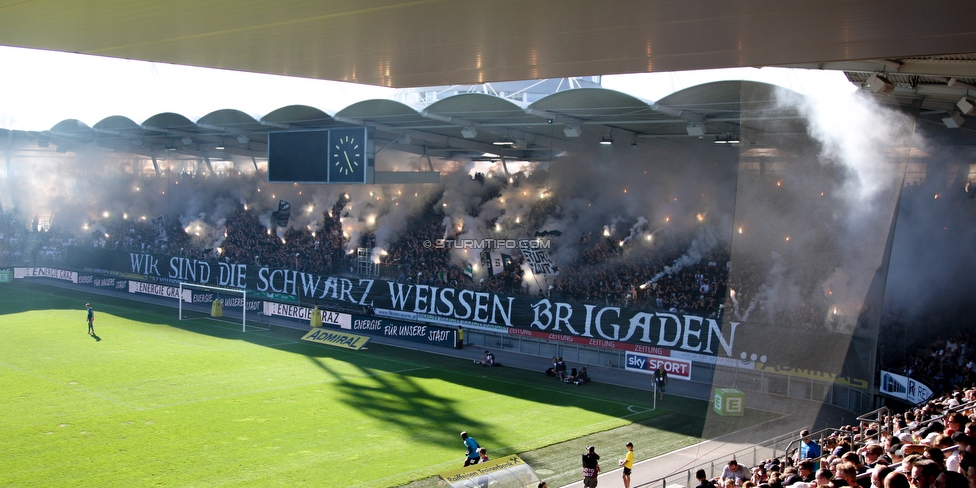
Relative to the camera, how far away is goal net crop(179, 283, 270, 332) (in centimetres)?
3556

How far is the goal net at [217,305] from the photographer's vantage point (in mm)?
35562

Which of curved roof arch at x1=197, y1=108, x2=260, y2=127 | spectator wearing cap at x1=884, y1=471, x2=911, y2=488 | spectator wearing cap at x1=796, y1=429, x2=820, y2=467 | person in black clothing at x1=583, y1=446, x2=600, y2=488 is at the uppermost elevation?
curved roof arch at x1=197, y1=108, x2=260, y2=127

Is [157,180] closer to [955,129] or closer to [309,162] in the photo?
[309,162]

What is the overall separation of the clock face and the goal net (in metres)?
8.02

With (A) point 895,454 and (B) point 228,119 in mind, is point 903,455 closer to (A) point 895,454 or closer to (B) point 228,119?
(A) point 895,454

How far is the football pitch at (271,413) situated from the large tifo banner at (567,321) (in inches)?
99.7

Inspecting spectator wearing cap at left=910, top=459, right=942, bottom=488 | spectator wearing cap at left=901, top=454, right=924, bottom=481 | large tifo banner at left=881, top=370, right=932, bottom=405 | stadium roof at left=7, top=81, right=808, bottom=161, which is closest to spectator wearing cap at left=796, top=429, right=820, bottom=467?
stadium roof at left=7, top=81, right=808, bottom=161

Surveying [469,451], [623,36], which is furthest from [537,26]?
[469,451]

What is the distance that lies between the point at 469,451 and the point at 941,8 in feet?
41.1

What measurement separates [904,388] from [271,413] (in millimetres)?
17086

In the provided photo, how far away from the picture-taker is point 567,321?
2822 cm

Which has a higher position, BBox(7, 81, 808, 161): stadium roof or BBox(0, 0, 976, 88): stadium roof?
BBox(7, 81, 808, 161): stadium roof

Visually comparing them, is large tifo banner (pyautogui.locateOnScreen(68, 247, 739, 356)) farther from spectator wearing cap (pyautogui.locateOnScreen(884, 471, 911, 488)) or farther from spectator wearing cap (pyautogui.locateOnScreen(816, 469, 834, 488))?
spectator wearing cap (pyautogui.locateOnScreen(884, 471, 911, 488))

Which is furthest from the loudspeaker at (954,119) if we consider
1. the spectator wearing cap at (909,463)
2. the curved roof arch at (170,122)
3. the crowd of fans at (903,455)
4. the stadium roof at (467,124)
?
the curved roof arch at (170,122)
